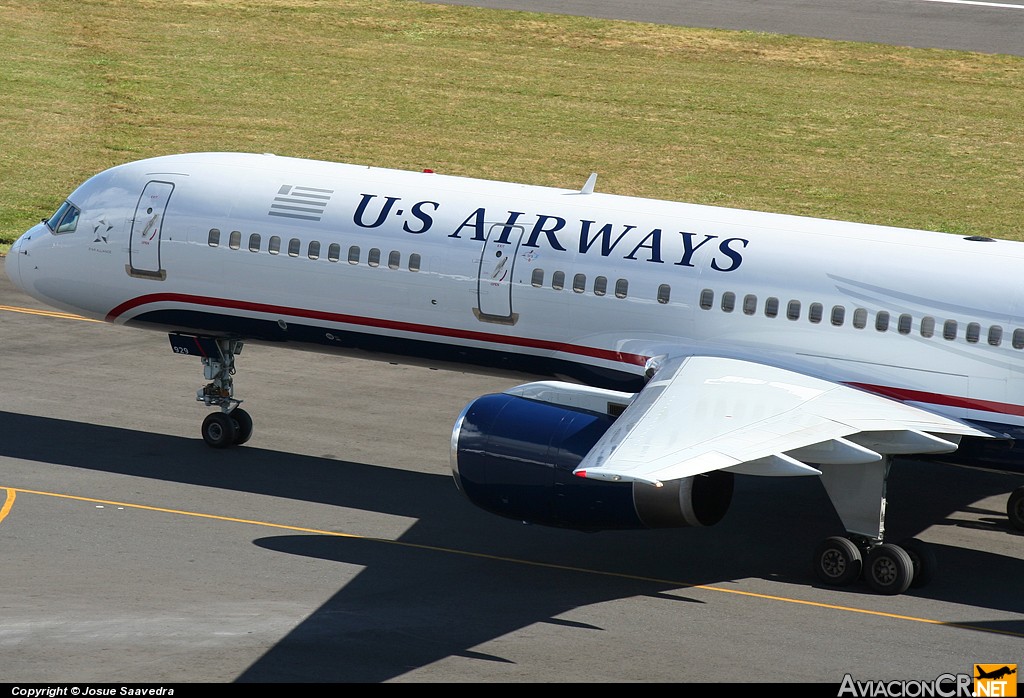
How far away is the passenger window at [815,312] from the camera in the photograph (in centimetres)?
2494

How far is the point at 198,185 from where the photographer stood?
2889 cm

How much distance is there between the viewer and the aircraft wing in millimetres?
19906

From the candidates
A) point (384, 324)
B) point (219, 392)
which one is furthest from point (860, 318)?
point (219, 392)

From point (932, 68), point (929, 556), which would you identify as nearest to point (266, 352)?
point (929, 556)

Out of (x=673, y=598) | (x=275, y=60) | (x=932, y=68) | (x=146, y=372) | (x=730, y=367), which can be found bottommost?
(x=673, y=598)

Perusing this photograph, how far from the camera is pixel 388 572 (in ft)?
77.4

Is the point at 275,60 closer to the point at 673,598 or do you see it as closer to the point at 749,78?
the point at 749,78

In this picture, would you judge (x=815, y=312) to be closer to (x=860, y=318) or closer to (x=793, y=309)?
(x=793, y=309)

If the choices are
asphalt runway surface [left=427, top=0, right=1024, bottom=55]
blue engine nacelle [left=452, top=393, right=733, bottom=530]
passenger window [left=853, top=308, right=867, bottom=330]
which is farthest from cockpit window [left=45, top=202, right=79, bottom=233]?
asphalt runway surface [left=427, top=0, right=1024, bottom=55]

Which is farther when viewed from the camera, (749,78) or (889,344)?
(749,78)

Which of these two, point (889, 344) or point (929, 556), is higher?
point (889, 344)

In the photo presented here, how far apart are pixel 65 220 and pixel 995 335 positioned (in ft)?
57.0

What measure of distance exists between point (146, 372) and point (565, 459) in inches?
612

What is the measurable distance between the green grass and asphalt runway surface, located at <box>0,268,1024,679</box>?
22.5 metres
